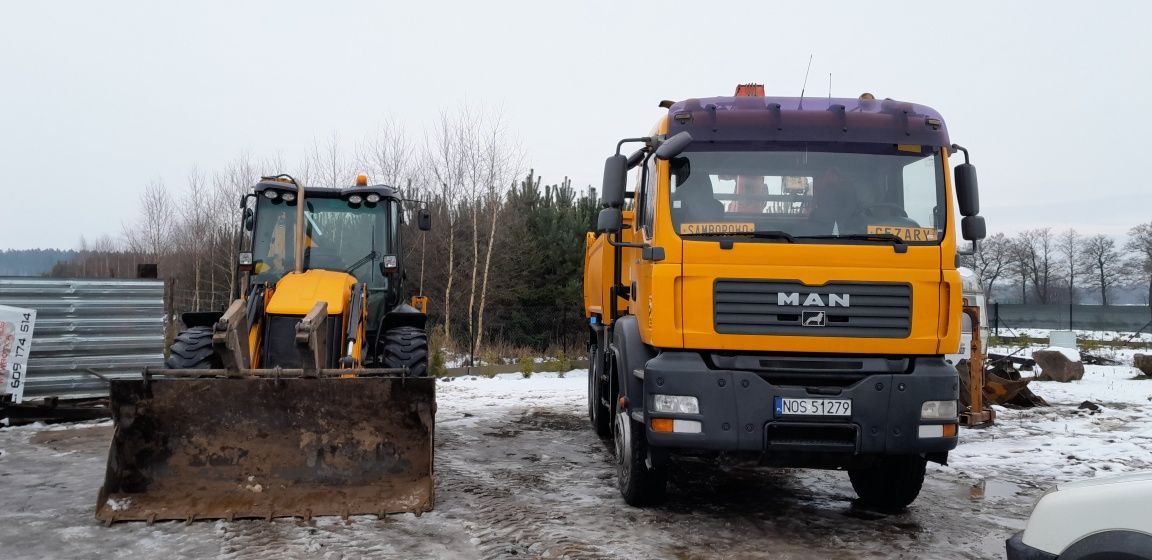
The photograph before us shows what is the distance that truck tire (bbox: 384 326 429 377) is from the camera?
7.67m

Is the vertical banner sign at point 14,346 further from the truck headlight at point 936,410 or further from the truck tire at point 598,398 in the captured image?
the truck headlight at point 936,410

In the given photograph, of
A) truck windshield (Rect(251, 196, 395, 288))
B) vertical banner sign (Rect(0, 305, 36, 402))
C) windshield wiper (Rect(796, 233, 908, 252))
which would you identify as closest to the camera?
windshield wiper (Rect(796, 233, 908, 252))

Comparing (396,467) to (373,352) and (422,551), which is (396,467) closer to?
(422,551)

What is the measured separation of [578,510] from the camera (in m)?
6.10

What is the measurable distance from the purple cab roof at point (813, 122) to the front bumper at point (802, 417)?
161 cm

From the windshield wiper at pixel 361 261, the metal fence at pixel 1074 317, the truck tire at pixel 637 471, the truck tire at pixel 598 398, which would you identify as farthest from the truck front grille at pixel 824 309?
the metal fence at pixel 1074 317

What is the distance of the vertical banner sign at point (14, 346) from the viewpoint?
9289mm

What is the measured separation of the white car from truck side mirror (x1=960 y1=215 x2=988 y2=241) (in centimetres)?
256

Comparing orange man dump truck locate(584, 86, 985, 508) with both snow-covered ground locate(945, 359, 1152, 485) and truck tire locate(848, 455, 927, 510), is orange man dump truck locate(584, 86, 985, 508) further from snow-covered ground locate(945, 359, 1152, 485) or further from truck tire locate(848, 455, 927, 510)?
snow-covered ground locate(945, 359, 1152, 485)

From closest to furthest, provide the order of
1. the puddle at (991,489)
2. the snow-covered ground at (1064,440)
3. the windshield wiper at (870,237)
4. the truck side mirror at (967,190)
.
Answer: the windshield wiper at (870,237), the truck side mirror at (967,190), the puddle at (991,489), the snow-covered ground at (1064,440)

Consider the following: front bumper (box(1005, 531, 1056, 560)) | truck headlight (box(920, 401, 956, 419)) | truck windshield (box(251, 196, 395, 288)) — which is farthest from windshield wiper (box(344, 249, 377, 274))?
front bumper (box(1005, 531, 1056, 560))

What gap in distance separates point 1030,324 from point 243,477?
39.2m

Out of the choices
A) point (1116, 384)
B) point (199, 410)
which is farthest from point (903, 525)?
point (1116, 384)

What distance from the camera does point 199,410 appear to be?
19.3ft
